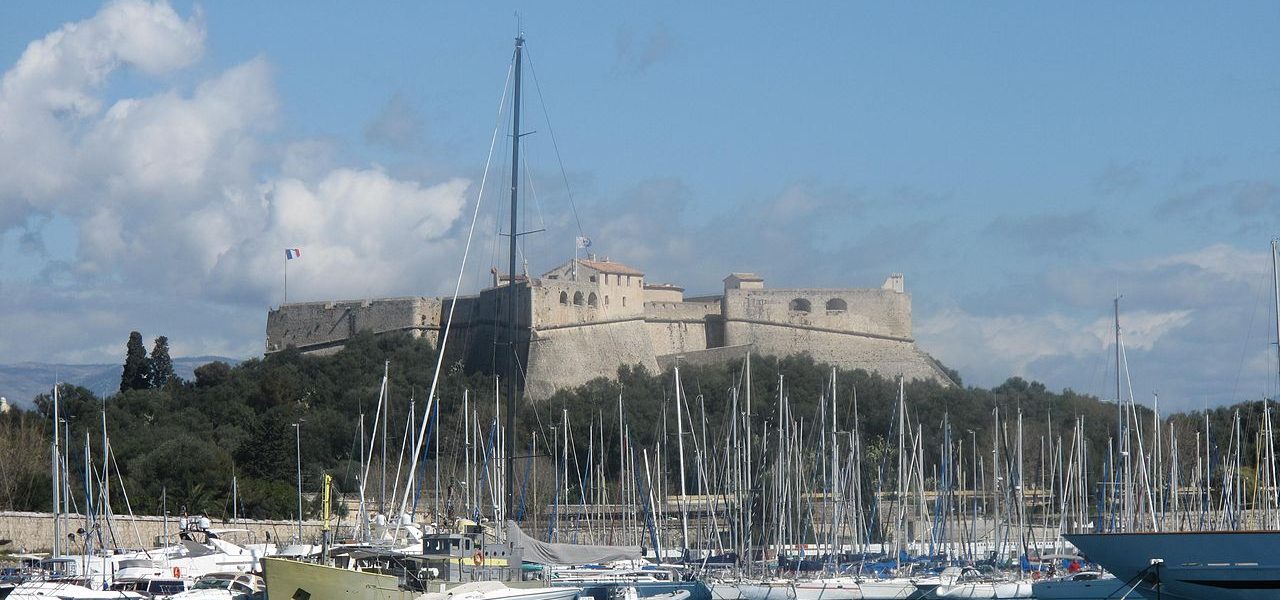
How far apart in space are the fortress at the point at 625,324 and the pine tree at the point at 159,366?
6.01 meters

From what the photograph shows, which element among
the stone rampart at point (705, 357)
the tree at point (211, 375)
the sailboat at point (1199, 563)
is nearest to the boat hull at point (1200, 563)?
the sailboat at point (1199, 563)

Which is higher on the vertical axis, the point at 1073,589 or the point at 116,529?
the point at 116,529

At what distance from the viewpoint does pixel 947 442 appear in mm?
38250

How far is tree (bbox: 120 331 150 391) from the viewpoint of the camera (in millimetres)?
73425

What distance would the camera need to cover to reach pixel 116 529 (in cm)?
4219

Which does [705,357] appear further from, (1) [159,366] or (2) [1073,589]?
(2) [1073,589]

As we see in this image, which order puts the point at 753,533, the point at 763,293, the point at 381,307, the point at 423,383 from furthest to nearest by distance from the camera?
the point at 763,293 < the point at 381,307 < the point at 423,383 < the point at 753,533

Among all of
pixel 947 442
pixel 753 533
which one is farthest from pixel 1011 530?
pixel 753 533

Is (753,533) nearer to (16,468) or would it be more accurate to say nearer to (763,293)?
(16,468)

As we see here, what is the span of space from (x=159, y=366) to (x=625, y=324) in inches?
828

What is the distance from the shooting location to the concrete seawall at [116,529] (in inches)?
1581

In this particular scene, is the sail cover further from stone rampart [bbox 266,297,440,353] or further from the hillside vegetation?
stone rampart [bbox 266,297,440,353]

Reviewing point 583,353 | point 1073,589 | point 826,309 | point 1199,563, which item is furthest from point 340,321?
point 1199,563

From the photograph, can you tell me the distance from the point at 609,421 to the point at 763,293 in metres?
26.1
